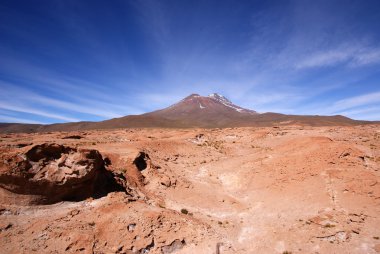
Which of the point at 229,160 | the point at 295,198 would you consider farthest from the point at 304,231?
the point at 229,160

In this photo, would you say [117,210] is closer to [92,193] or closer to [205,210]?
[92,193]

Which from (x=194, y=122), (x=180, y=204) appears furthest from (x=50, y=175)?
(x=194, y=122)

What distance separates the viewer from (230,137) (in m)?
40.9

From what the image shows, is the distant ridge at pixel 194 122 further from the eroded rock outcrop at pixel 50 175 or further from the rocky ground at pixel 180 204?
the eroded rock outcrop at pixel 50 175

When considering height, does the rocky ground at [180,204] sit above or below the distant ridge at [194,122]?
below

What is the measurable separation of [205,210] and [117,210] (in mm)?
6182

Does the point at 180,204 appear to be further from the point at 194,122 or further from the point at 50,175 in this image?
the point at 194,122

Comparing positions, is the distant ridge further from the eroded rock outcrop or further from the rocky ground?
the eroded rock outcrop

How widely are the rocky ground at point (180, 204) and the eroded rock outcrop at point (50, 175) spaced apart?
5 cm

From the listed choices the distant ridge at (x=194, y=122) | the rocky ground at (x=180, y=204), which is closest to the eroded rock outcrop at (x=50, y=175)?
the rocky ground at (x=180, y=204)

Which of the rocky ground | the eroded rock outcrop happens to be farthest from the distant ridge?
the eroded rock outcrop

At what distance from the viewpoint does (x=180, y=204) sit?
1847 centimetres

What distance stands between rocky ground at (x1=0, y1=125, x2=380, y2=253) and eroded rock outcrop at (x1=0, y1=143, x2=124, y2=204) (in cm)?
5

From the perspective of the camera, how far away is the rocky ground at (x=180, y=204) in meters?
12.8
